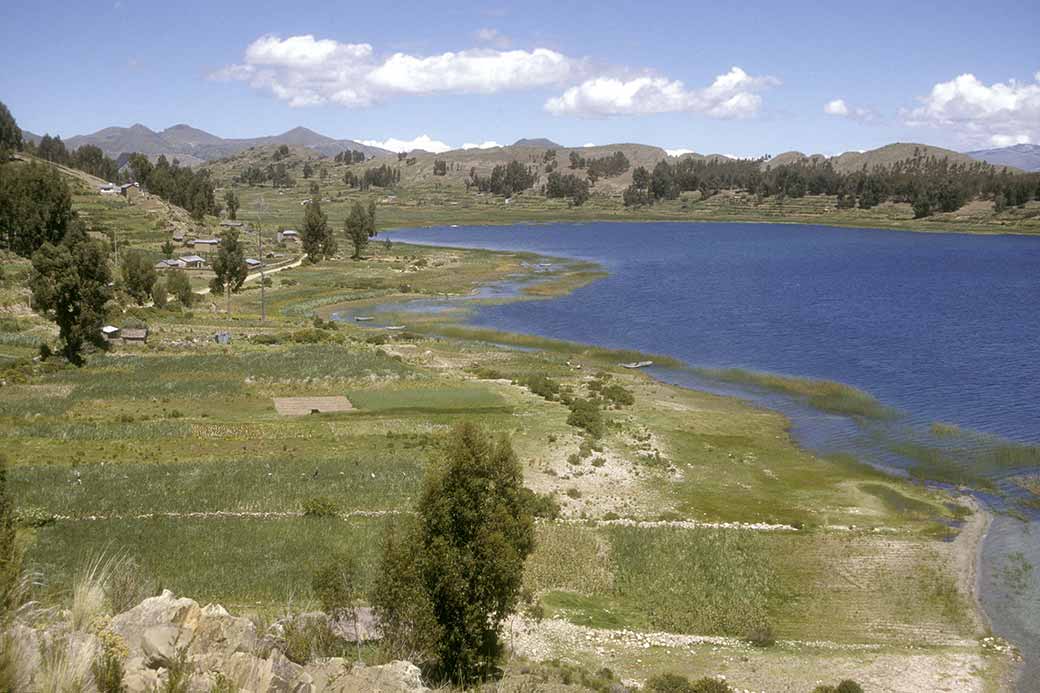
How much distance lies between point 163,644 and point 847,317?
9044cm

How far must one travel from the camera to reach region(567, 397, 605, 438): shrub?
4981 centimetres

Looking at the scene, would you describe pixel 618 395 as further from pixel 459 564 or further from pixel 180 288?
pixel 180 288

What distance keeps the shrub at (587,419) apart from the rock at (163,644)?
36.6 meters

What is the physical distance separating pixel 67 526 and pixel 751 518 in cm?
2911

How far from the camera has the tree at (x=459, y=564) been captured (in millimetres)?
21281

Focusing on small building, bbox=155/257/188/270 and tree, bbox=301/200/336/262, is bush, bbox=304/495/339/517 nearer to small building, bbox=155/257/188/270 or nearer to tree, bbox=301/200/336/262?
small building, bbox=155/257/188/270

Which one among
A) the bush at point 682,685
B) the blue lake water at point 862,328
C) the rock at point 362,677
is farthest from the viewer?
the blue lake water at point 862,328

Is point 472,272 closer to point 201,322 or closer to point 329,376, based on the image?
point 201,322

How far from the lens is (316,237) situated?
139875 mm

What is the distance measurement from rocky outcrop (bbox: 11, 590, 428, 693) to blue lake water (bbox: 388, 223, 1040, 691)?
21.3 m

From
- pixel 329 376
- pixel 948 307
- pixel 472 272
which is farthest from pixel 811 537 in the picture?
pixel 472 272

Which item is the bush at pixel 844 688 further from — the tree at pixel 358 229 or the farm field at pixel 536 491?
the tree at pixel 358 229

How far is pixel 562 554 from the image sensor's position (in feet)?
109

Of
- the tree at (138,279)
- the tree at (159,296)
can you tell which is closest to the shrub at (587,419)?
the tree at (159,296)
